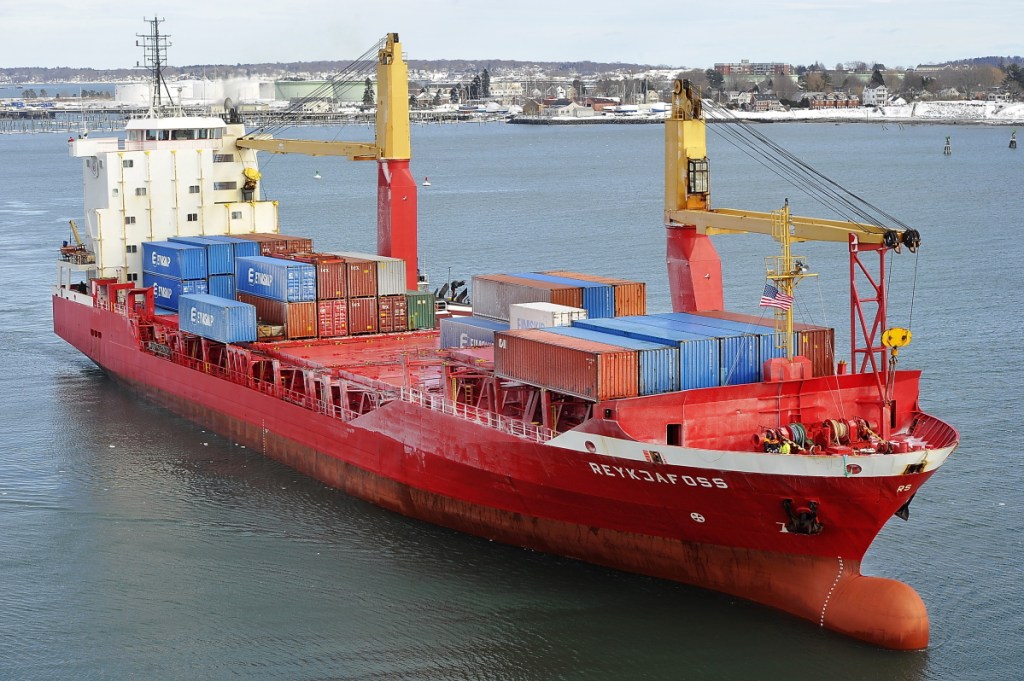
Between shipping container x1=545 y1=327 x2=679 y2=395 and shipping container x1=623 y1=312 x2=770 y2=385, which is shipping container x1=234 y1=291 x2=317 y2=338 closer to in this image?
shipping container x1=545 y1=327 x2=679 y2=395

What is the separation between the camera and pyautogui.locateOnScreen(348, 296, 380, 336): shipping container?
122 ft

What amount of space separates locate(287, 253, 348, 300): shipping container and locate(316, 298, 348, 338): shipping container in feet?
0.57

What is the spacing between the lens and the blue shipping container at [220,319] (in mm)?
35906

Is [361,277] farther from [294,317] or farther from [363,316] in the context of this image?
[294,317]

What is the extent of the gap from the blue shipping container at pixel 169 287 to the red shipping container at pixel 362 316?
6450 mm

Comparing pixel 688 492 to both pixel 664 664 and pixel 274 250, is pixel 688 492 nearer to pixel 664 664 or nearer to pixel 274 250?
pixel 664 664

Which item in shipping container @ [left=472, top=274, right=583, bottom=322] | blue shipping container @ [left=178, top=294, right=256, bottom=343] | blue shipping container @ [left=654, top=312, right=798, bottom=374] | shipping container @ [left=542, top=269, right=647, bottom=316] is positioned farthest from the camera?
blue shipping container @ [left=178, top=294, right=256, bottom=343]

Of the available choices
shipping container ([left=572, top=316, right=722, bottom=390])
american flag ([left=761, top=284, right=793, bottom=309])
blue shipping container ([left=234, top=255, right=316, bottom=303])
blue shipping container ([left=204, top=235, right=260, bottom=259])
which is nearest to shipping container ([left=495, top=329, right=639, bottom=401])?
shipping container ([left=572, top=316, right=722, bottom=390])

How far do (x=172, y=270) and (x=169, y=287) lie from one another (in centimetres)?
96

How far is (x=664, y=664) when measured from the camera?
23719 millimetres

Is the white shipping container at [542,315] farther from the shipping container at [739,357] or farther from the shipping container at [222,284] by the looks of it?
the shipping container at [222,284]

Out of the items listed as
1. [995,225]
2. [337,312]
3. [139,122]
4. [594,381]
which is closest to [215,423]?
[337,312]

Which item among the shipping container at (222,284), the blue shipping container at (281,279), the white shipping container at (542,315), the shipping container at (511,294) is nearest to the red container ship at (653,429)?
the shipping container at (511,294)

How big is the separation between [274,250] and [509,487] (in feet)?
56.2
